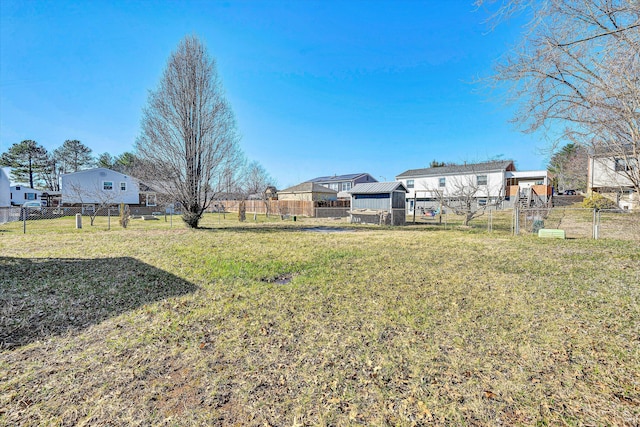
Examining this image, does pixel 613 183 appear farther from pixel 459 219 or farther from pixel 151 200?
pixel 151 200

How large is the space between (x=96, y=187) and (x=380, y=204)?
3076 cm

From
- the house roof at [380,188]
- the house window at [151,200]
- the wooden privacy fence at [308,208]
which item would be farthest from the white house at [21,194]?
the house roof at [380,188]

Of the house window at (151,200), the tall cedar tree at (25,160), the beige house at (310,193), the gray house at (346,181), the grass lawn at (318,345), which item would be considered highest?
the tall cedar tree at (25,160)

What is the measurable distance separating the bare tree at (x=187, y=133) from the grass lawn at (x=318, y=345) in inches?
340

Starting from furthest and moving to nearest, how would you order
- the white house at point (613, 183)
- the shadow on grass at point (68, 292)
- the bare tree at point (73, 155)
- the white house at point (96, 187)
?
the bare tree at point (73, 155)
the white house at point (96, 187)
the white house at point (613, 183)
the shadow on grass at point (68, 292)

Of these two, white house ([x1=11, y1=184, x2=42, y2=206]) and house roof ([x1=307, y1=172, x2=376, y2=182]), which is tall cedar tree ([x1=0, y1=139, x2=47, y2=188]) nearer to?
white house ([x1=11, y1=184, x2=42, y2=206])

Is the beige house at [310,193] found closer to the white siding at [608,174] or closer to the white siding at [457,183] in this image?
the white siding at [457,183]

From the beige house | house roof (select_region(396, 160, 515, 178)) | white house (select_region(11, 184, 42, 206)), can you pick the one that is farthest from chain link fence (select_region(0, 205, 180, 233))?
house roof (select_region(396, 160, 515, 178))

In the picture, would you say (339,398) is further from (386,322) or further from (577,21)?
(577,21)

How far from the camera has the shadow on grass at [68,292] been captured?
3854 millimetres

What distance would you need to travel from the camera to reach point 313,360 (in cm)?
303

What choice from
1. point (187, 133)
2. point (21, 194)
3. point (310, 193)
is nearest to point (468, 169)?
point (310, 193)

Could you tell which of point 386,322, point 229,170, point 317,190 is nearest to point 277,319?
point 386,322

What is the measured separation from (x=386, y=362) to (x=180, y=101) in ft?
52.6
